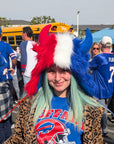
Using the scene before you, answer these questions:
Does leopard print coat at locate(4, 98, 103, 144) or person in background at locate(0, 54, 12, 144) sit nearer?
leopard print coat at locate(4, 98, 103, 144)

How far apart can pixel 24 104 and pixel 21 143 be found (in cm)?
31

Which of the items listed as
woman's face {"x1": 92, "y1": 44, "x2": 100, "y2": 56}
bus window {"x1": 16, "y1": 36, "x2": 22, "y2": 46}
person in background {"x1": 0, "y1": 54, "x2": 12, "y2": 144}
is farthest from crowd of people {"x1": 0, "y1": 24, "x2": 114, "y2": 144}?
bus window {"x1": 16, "y1": 36, "x2": 22, "y2": 46}

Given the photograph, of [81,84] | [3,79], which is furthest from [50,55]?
[3,79]

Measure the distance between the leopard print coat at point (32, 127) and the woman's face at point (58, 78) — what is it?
0.76ft

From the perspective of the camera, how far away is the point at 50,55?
150cm

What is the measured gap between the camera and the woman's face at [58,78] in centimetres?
155

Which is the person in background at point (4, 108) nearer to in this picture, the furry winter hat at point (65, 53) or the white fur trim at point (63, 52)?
the furry winter hat at point (65, 53)

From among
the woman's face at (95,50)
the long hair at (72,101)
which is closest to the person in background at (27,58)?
the woman's face at (95,50)

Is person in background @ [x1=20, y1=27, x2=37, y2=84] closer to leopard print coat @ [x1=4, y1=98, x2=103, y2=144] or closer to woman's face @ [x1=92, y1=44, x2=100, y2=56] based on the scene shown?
woman's face @ [x1=92, y1=44, x2=100, y2=56]

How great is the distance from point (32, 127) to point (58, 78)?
0.41 meters

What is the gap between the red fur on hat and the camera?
4.92ft

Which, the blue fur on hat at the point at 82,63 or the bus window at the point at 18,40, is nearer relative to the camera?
the blue fur on hat at the point at 82,63

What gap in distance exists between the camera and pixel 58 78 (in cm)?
154

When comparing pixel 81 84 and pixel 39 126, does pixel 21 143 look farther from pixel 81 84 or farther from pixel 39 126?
pixel 81 84
